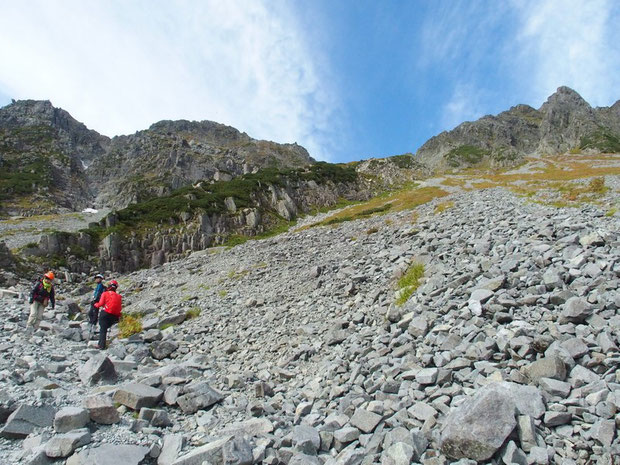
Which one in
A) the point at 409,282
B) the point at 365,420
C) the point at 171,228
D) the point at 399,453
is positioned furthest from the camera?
the point at 171,228

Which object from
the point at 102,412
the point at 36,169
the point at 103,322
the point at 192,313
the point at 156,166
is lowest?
the point at 192,313

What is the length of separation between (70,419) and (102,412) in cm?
54

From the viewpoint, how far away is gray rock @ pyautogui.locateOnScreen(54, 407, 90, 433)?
659 centimetres

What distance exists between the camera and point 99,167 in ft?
570

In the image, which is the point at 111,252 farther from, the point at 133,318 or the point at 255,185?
the point at 255,185

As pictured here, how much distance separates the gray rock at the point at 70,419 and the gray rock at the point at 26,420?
0.28 meters

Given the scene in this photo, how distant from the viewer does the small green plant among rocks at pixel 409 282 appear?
11.7m

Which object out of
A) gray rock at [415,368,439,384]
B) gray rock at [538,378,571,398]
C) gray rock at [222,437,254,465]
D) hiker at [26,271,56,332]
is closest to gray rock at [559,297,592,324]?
gray rock at [538,378,571,398]

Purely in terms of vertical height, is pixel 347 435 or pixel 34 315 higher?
pixel 34 315

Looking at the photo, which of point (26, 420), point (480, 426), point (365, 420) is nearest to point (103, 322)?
point (26, 420)

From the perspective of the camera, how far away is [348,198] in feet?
272

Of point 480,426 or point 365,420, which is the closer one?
point 480,426

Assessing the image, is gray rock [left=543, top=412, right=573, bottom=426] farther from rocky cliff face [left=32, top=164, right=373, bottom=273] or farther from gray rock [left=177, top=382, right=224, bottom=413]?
rocky cliff face [left=32, top=164, right=373, bottom=273]

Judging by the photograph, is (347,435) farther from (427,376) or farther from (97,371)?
(97,371)
